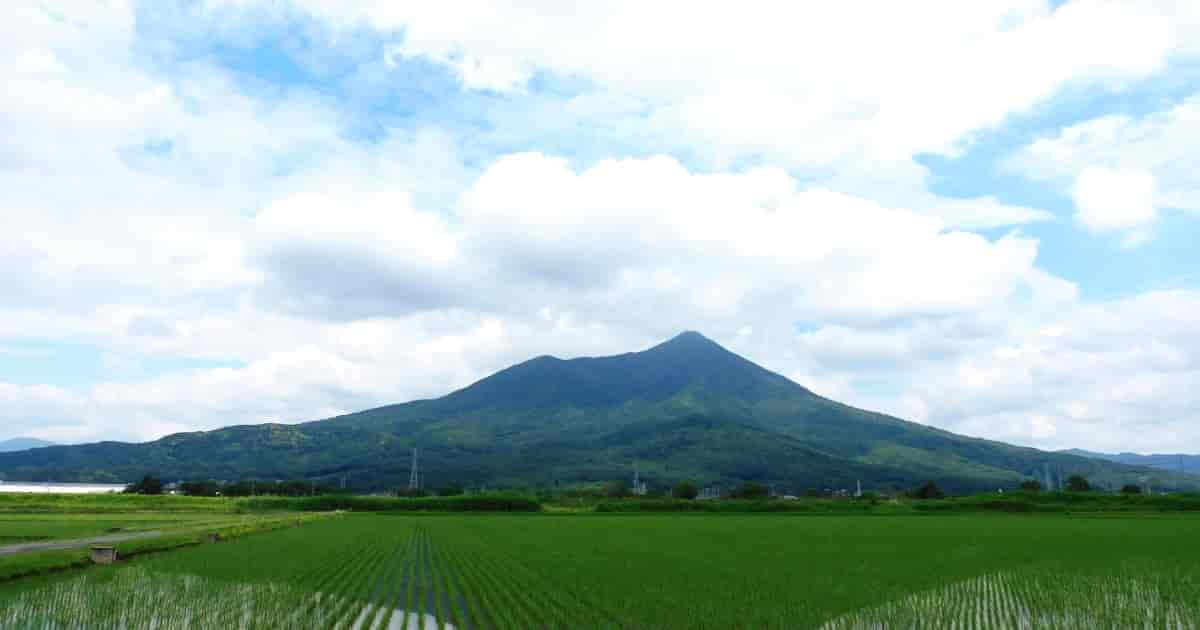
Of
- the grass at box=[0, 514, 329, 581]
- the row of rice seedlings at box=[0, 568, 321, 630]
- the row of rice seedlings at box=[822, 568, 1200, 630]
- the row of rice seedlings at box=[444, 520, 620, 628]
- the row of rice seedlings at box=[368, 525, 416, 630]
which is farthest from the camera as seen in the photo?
the grass at box=[0, 514, 329, 581]

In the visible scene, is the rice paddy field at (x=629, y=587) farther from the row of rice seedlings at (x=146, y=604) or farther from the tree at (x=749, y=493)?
the tree at (x=749, y=493)

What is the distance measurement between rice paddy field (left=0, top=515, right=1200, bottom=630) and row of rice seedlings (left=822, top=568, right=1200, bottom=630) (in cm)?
7

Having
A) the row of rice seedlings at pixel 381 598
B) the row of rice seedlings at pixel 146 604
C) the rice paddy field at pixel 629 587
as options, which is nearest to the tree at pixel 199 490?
the rice paddy field at pixel 629 587

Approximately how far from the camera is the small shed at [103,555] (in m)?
29.2

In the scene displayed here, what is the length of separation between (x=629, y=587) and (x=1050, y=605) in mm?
10362

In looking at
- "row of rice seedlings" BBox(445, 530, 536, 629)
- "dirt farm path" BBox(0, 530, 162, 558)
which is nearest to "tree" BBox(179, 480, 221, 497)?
"dirt farm path" BBox(0, 530, 162, 558)

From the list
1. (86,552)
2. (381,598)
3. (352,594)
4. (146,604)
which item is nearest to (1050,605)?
(381,598)

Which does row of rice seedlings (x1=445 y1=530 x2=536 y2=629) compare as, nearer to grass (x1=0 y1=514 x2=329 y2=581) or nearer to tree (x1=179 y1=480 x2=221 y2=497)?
grass (x1=0 y1=514 x2=329 y2=581)

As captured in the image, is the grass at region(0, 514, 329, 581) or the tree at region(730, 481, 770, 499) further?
the tree at region(730, 481, 770, 499)

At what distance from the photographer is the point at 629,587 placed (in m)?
22.2

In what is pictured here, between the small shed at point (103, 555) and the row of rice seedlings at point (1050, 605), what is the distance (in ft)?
84.3

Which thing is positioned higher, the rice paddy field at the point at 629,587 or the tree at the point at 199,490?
the rice paddy field at the point at 629,587

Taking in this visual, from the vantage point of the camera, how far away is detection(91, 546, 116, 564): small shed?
1152 inches

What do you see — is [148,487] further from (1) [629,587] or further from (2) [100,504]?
(1) [629,587]
